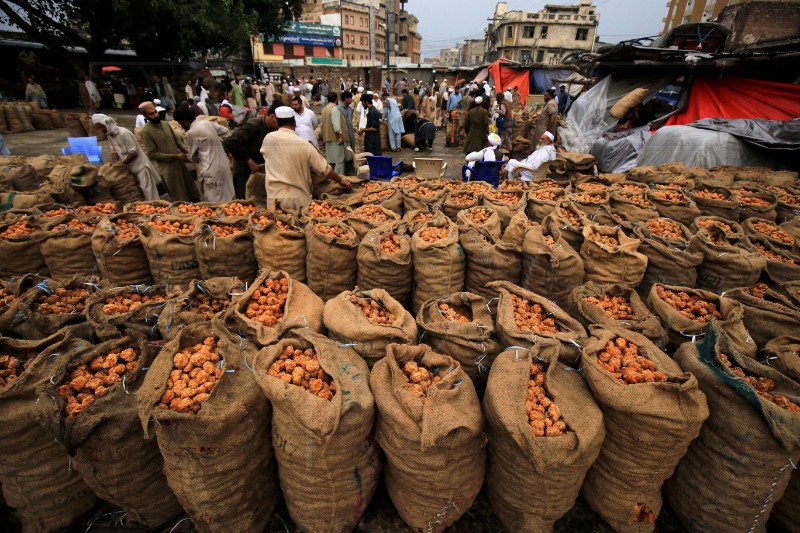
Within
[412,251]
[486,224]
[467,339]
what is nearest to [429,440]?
[467,339]

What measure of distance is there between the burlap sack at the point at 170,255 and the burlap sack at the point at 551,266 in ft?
10.0

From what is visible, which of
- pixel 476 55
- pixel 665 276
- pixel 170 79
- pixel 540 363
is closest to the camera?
pixel 540 363

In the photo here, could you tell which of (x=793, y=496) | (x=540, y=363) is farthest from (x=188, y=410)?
(x=793, y=496)

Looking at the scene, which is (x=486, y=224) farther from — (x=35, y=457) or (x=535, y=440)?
(x=35, y=457)

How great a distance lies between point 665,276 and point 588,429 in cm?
213

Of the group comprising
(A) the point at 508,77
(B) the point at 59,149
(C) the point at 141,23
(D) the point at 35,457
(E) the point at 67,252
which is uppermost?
(C) the point at 141,23

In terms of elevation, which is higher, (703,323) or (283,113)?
(283,113)

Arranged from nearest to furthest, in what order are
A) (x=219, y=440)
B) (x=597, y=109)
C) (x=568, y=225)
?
(x=219, y=440)
(x=568, y=225)
(x=597, y=109)

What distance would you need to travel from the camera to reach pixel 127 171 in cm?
555

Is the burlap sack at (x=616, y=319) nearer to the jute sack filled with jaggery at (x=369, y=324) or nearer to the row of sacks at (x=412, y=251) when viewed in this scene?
the row of sacks at (x=412, y=251)

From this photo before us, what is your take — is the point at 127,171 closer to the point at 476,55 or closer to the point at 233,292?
the point at 233,292

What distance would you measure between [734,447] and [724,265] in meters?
1.84

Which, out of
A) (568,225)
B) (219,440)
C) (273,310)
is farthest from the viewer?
(568,225)

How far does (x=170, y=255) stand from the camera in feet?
11.3
